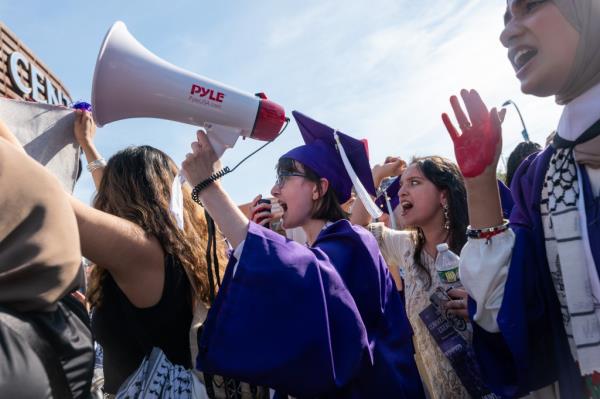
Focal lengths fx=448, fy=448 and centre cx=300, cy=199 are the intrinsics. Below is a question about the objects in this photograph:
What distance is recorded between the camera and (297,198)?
7.97 feet

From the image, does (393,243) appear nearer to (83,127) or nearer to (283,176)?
(283,176)

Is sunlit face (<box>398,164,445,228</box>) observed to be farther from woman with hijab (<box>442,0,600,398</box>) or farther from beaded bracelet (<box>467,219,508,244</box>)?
beaded bracelet (<box>467,219,508,244</box>)

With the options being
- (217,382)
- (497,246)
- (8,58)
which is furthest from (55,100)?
(497,246)

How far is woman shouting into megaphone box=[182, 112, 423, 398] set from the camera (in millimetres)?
1454

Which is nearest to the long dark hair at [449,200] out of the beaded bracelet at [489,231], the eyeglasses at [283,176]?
the eyeglasses at [283,176]

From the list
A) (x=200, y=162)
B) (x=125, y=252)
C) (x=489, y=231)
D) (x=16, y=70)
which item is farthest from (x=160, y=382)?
(x=16, y=70)

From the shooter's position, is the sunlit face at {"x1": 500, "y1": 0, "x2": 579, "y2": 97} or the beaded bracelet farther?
the beaded bracelet

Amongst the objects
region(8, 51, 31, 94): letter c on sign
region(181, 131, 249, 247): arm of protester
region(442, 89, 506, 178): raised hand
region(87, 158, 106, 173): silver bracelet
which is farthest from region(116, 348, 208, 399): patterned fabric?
region(8, 51, 31, 94): letter c on sign

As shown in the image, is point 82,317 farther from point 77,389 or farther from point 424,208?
point 424,208

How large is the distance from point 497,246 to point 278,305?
0.82 meters

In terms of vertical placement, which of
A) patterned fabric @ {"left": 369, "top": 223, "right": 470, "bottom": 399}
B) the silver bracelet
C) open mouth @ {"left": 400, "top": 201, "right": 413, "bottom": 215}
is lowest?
patterned fabric @ {"left": 369, "top": 223, "right": 470, "bottom": 399}

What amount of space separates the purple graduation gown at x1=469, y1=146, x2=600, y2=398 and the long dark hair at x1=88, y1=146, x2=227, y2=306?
117 cm

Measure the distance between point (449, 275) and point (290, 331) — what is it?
1320 millimetres

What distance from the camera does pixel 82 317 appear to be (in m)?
1.32
